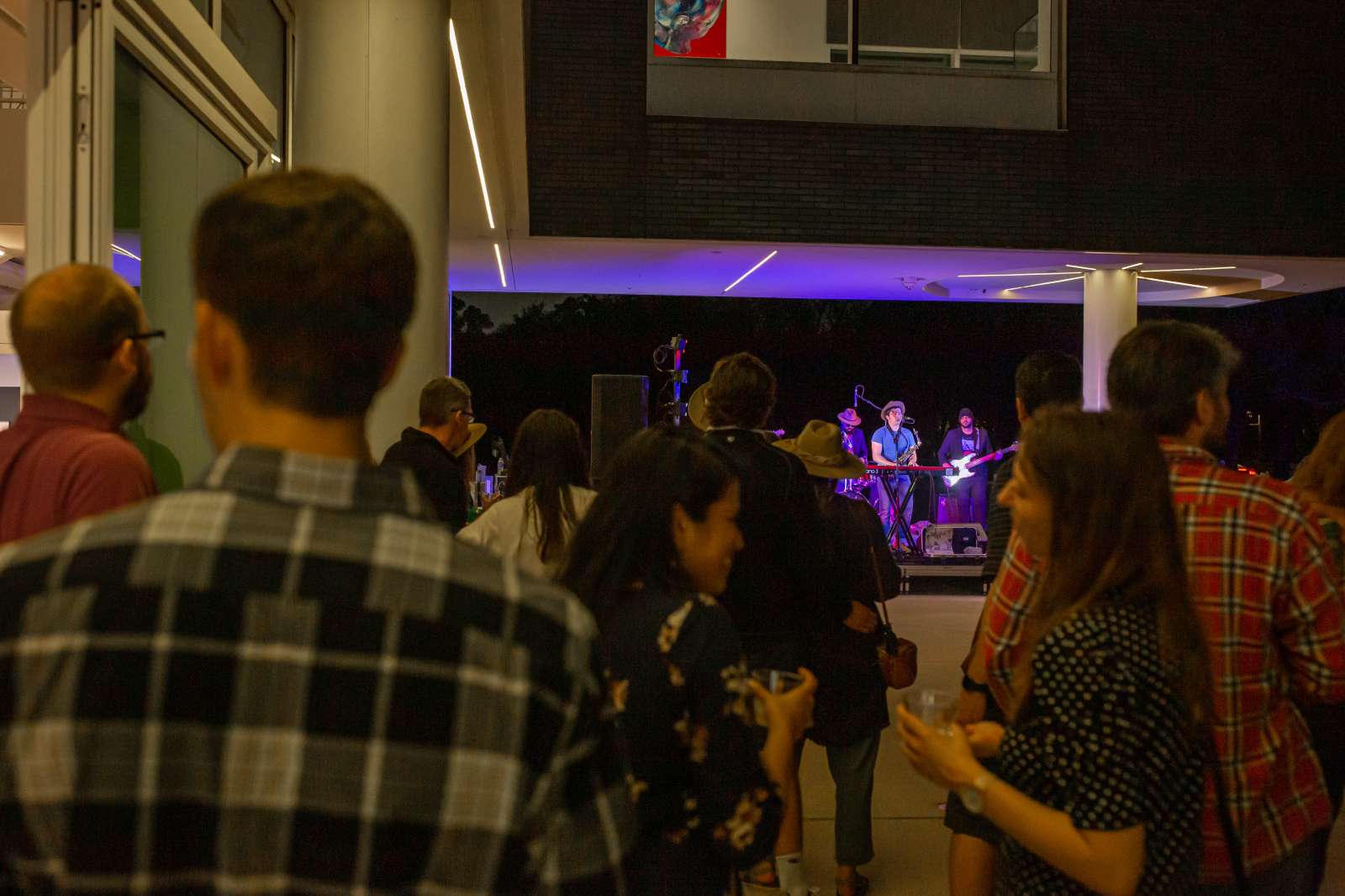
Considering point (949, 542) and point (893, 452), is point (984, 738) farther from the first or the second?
point (893, 452)

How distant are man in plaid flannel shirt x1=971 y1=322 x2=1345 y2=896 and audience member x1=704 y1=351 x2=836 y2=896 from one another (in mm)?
1354

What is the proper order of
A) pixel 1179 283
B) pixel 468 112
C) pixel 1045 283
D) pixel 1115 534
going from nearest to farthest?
pixel 1115 534 < pixel 468 112 < pixel 1179 283 < pixel 1045 283

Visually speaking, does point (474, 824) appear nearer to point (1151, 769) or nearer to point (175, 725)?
point (175, 725)

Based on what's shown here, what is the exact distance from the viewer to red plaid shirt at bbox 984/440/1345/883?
1976 millimetres

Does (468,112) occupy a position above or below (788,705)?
above

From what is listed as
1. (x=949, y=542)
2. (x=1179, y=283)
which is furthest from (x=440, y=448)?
(x=1179, y=283)

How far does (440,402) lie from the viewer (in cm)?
425

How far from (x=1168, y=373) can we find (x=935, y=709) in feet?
2.74

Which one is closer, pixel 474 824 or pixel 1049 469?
pixel 474 824

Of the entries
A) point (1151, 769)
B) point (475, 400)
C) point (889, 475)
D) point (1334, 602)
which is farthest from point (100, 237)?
point (475, 400)

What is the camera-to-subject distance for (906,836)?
14.9ft

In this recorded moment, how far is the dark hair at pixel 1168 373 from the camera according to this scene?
2176 mm

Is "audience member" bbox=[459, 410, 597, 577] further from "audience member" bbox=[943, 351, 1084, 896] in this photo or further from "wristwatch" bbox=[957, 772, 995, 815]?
"wristwatch" bbox=[957, 772, 995, 815]

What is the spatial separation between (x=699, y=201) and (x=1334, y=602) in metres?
10.8
